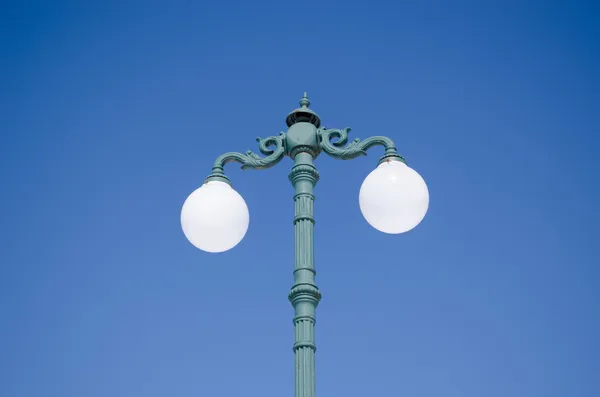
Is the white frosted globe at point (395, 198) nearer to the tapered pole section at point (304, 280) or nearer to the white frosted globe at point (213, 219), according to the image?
the tapered pole section at point (304, 280)

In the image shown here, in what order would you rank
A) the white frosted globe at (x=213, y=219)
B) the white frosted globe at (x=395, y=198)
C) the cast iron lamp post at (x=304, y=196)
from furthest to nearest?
1. the white frosted globe at (x=213, y=219)
2. the white frosted globe at (x=395, y=198)
3. the cast iron lamp post at (x=304, y=196)

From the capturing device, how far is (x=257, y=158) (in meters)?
7.96

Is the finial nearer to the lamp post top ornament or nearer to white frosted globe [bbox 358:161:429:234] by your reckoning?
the lamp post top ornament

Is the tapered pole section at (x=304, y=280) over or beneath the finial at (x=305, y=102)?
beneath

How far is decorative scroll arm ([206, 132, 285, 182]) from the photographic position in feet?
25.9

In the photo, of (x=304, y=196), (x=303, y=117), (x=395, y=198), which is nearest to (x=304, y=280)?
(x=304, y=196)

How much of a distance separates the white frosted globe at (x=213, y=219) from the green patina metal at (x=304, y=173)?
0.25 meters

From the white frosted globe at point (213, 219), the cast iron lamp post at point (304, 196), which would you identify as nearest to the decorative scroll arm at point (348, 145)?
the cast iron lamp post at point (304, 196)

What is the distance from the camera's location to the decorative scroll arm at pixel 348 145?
7.76m

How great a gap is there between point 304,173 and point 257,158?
56 cm

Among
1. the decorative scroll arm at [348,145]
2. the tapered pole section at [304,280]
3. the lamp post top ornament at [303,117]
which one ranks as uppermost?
the lamp post top ornament at [303,117]

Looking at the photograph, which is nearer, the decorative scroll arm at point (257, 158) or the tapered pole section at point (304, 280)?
the tapered pole section at point (304, 280)

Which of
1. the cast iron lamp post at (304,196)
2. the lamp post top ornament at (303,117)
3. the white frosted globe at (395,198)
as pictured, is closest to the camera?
the cast iron lamp post at (304,196)

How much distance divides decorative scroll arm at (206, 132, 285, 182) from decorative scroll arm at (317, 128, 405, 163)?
14.4 inches
